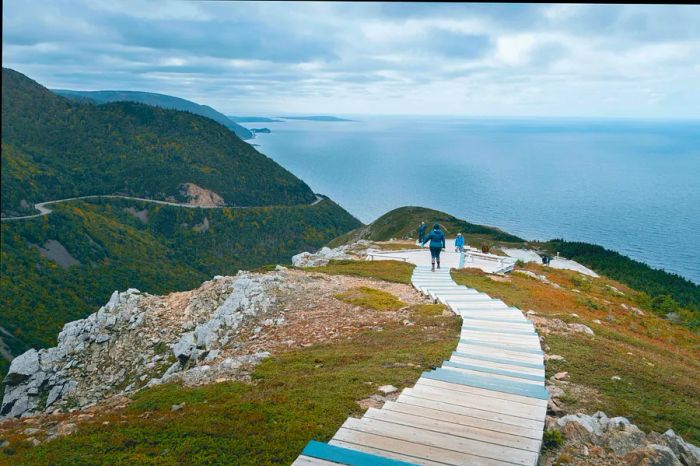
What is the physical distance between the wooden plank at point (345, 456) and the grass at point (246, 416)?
29.5 inches

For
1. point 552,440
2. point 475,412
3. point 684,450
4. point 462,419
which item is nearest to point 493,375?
point 475,412

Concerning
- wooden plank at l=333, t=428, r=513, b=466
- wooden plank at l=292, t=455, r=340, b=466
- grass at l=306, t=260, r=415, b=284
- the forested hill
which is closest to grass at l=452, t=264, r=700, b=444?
grass at l=306, t=260, r=415, b=284

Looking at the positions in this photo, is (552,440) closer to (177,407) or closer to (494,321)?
(177,407)

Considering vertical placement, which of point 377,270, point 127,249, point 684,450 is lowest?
point 127,249

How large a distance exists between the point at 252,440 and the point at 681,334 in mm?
22220

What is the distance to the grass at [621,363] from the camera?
8.89m

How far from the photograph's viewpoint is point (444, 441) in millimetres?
6363

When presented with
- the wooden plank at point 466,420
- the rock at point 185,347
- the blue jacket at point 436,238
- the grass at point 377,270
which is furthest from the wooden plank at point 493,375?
the blue jacket at point 436,238

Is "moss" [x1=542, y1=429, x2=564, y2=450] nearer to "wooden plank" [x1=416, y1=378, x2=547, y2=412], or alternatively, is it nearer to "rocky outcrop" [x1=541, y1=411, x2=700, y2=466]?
"rocky outcrop" [x1=541, y1=411, x2=700, y2=466]

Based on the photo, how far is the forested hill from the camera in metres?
135

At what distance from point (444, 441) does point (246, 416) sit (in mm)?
3164

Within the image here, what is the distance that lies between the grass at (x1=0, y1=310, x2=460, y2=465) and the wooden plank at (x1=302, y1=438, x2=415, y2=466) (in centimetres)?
75

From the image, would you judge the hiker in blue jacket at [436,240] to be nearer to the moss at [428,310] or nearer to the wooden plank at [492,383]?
the moss at [428,310]

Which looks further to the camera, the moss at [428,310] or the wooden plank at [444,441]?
the moss at [428,310]
